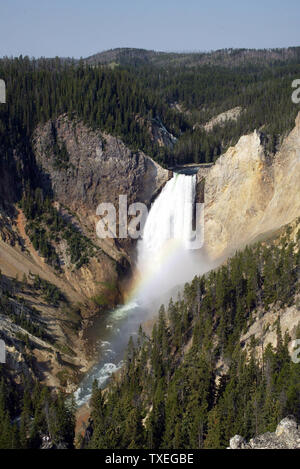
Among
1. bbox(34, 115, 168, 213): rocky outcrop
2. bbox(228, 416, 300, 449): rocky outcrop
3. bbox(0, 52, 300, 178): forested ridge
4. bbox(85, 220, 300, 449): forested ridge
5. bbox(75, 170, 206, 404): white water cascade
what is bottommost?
bbox(228, 416, 300, 449): rocky outcrop

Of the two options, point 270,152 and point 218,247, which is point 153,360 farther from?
point 270,152

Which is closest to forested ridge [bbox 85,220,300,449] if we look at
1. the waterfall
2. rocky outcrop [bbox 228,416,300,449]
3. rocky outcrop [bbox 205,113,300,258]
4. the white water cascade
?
rocky outcrop [bbox 228,416,300,449]

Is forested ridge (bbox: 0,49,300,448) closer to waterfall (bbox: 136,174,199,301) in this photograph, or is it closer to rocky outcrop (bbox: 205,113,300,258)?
rocky outcrop (bbox: 205,113,300,258)

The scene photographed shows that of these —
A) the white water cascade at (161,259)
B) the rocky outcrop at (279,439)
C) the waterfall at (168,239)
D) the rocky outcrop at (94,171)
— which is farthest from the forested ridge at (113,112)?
the rocky outcrop at (279,439)

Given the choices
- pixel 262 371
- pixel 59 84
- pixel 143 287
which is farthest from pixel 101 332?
pixel 59 84

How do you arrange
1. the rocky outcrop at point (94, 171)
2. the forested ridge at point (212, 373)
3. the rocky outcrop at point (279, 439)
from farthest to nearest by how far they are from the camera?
the rocky outcrop at point (94, 171)
the forested ridge at point (212, 373)
the rocky outcrop at point (279, 439)

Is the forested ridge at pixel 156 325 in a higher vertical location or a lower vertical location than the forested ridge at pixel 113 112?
lower

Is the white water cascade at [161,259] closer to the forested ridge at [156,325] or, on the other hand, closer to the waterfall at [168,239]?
the waterfall at [168,239]
